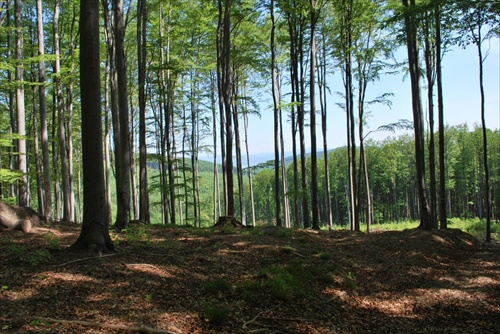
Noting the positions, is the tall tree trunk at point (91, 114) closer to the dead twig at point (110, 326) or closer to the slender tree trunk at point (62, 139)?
the dead twig at point (110, 326)

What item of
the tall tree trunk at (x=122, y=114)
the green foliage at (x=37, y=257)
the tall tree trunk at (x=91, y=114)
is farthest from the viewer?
the tall tree trunk at (x=122, y=114)

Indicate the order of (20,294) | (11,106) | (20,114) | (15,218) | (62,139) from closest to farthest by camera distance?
(20,294) < (15,218) < (20,114) < (62,139) < (11,106)

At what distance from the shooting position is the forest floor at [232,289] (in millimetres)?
3942

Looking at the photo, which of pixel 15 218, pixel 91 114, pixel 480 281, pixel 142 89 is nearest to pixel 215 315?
pixel 91 114

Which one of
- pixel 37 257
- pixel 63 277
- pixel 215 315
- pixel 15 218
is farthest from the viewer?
pixel 15 218

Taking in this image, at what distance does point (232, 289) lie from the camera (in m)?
5.43

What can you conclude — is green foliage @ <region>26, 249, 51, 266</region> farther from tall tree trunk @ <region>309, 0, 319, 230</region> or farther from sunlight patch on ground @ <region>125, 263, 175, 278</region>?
tall tree trunk @ <region>309, 0, 319, 230</region>

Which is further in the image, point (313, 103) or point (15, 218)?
point (313, 103)

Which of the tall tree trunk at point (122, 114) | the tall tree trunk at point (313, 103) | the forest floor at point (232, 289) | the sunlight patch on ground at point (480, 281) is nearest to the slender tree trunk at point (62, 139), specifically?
the tall tree trunk at point (122, 114)

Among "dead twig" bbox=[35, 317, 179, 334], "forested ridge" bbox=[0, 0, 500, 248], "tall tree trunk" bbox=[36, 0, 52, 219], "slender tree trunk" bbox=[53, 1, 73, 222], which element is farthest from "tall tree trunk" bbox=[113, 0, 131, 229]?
"slender tree trunk" bbox=[53, 1, 73, 222]

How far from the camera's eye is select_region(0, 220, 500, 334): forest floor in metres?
3.94

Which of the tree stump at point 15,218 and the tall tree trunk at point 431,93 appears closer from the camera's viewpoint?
the tree stump at point 15,218

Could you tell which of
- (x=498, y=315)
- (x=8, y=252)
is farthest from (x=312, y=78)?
(x=8, y=252)

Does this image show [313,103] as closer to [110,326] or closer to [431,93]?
[431,93]
